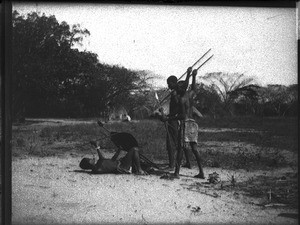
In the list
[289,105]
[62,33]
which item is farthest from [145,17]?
[289,105]

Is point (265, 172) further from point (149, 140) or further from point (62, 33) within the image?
point (62, 33)

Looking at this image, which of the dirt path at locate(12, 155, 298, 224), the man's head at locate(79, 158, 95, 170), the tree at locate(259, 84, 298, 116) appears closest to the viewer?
the dirt path at locate(12, 155, 298, 224)

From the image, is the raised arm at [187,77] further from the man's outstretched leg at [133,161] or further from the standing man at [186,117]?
the man's outstretched leg at [133,161]

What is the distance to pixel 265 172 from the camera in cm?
662

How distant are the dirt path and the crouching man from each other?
9 cm

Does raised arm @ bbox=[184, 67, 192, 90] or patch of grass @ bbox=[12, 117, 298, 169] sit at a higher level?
raised arm @ bbox=[184, 67, 192, 90]

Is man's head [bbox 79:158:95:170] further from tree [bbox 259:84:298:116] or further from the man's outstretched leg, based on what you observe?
tree [bbox 259:84:298:116]

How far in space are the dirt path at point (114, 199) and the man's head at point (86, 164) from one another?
0.08 m

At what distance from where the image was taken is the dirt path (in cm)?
630

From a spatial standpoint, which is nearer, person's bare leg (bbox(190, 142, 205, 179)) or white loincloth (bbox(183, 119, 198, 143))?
person's bare leg (bbox(190, 142, 205, 179))

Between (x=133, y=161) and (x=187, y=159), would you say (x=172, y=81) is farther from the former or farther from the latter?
(x=133, y=161)

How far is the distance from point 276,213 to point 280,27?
283 centimetres

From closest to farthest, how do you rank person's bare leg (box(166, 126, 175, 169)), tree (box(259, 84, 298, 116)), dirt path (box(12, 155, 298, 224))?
dirt path (box(12, 155, 298, 224)) < person's bare leg (box(166, 126, 175, 169)) < tree (box(259, 84, 298, 116))

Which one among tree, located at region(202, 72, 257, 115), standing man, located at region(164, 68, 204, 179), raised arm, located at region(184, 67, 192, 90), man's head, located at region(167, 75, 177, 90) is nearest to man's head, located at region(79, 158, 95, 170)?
standing man, located at region(164, 68, 204, 179)
